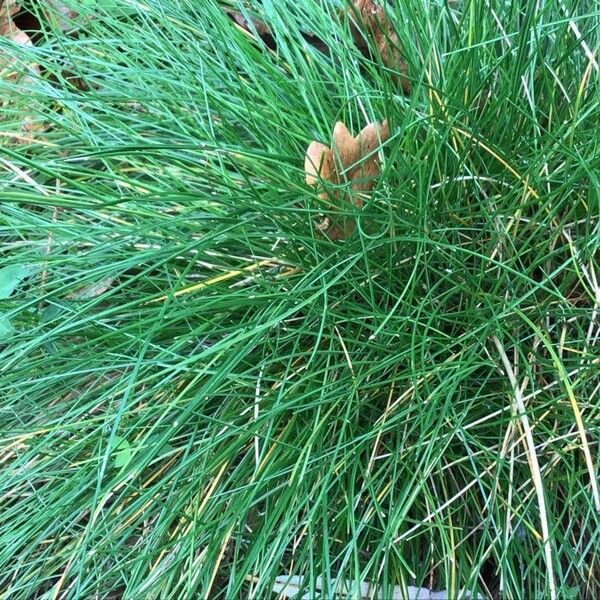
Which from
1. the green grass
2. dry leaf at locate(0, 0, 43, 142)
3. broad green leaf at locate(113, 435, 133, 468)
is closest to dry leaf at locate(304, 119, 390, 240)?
the green grass

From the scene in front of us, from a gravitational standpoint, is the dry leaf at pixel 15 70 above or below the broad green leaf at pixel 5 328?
above

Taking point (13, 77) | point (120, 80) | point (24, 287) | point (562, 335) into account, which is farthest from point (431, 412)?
point (13, 77)

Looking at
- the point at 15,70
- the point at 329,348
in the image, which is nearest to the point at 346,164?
the point at 329,348

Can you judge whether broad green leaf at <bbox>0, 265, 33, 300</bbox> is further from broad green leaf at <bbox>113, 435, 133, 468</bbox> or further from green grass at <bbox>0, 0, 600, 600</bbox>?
broad green leaf at <bbox>113, 435, 133, 468</bbox>

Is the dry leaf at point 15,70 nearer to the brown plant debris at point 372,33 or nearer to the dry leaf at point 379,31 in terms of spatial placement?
the brown plant debris at point 372,33

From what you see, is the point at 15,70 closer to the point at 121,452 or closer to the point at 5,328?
the point at 5,328

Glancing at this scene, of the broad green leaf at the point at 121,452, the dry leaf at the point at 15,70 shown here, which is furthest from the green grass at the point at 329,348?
the dry leaf at the point at 15,70
